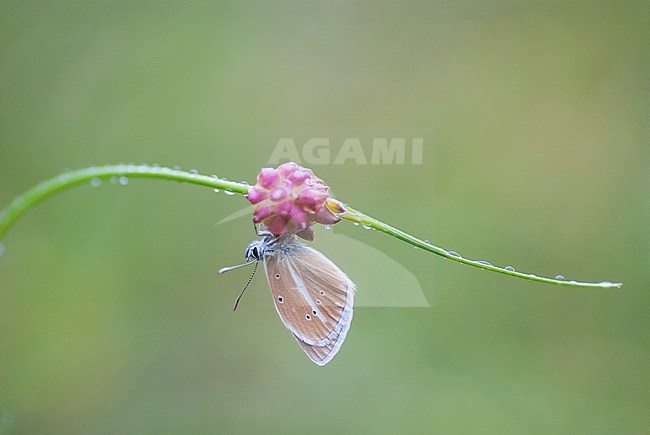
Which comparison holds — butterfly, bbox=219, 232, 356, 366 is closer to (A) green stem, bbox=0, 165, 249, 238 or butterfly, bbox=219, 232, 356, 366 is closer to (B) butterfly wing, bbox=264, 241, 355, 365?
(B) butterfly wing, bbox=264, 241, 355, 365

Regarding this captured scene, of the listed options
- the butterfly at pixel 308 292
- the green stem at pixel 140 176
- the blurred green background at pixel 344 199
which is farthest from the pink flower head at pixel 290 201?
the blurred green background at pixel 344 199

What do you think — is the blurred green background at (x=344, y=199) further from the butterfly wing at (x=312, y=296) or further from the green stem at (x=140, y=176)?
the green stem at (x=140, y=176)

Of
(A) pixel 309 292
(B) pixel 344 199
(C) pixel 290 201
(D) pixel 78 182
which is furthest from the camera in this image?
(B) pixel 344 199

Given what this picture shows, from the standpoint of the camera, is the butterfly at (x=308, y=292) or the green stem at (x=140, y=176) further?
the butterfly at (x=308, y=292)

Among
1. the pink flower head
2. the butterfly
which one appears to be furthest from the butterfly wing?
the pink flower head

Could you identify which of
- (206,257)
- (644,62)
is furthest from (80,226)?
(644,62)

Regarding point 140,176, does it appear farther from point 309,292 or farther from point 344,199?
point 344,199

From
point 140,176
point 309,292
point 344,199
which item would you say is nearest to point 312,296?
point 309,292

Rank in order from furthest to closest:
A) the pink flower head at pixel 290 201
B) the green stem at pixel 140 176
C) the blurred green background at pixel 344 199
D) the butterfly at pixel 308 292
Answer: the blurred green background at pixel 344 199
the butterfly at pixel 308 292
the pink flower head at pixel 290 201
the green stem at pixel 140 176
